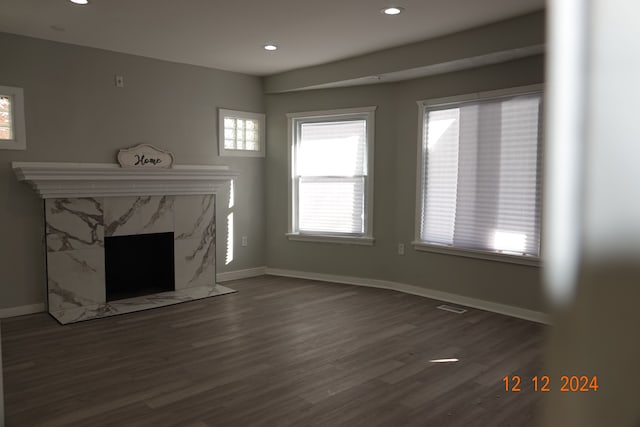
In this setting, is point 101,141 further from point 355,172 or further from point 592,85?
point 592,85

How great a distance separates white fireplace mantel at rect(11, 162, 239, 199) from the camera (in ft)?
13.9

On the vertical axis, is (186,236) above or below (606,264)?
below

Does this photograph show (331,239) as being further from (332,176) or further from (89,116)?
(89,116)

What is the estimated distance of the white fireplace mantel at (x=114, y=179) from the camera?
13.9 feet

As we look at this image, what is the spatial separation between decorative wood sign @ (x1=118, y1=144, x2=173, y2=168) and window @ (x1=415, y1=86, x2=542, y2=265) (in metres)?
2.83

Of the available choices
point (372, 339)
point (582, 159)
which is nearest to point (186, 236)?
point (372, 339)

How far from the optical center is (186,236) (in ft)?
17.6

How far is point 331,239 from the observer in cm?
584

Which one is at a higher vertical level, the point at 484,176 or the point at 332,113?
the point at 332,113

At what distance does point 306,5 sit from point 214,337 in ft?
9.00

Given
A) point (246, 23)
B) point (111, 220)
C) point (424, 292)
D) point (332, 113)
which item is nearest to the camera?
point (246, 23)

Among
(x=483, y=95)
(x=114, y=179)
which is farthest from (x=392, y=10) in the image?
(x=114, y=179)

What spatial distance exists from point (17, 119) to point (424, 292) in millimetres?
4400

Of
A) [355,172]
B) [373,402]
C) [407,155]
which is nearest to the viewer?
[373,402]
